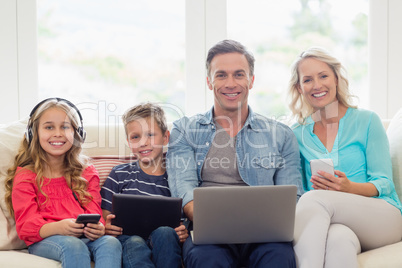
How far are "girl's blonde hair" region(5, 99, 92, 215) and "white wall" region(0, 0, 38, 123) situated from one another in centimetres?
94

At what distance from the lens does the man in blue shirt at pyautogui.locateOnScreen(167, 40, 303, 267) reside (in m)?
2.05

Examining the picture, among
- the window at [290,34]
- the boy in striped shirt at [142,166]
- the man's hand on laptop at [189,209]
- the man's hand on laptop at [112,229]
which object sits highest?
the window at [290,34]

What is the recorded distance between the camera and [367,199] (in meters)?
1.90

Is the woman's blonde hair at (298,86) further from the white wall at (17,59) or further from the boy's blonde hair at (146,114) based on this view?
the white wall at (17,59)

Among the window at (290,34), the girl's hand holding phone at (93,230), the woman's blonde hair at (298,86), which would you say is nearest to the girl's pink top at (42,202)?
the girl's hand holding phone at (93,230)

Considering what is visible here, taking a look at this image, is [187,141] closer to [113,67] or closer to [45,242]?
[45,242]

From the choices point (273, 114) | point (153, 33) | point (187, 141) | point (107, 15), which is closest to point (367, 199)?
point (187, 141)

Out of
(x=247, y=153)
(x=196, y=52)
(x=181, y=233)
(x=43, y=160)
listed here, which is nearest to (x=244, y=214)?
(x=181, y=233)

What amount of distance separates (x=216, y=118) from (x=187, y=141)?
193 mm

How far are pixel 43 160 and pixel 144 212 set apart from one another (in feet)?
1.83

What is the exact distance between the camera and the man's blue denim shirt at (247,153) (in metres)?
2.04

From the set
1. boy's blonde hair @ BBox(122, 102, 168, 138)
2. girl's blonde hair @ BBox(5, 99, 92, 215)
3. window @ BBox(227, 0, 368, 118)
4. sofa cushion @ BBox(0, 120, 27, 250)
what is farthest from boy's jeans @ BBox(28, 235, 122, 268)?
window @ BBox(227, 0, 368, 118)

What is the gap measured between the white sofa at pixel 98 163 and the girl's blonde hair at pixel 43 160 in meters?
0.04

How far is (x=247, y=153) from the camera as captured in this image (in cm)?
210
